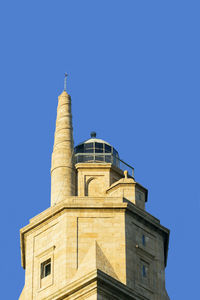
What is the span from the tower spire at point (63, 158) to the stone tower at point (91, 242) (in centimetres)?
7

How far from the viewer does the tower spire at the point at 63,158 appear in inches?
2283

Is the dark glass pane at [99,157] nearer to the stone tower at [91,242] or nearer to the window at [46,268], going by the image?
the stone tower at [91,242]

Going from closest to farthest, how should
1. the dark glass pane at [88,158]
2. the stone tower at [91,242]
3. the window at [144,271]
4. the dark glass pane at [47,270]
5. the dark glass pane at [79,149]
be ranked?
the stone tower at [91,242] < the window at [144,271] < the dark glass pane at [47,270] < the dark glass pane at [88,158] < the dark glass pane at [79,149]

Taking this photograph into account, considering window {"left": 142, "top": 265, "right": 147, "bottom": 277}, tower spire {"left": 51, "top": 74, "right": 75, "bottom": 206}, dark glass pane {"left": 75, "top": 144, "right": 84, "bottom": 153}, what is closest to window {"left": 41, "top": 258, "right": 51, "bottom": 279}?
tower spire {"left": 51, "top": 74, "right": 75, "bottom": 206}

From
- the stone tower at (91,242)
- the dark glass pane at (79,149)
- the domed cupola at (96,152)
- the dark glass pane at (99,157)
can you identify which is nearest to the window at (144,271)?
the stone tower at (91,242)

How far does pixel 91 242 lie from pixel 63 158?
7.56m

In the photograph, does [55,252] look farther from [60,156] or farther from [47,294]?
[60,156]

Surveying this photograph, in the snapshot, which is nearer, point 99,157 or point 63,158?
point 63,158

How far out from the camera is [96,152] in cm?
6475

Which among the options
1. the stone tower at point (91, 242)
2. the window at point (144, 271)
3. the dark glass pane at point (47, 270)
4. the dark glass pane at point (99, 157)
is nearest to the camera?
the stone tower at point (91, 242)

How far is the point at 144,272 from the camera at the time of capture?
A: 179 feet

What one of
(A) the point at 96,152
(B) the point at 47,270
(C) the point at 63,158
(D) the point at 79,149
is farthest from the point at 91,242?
(D) the point at 79,149

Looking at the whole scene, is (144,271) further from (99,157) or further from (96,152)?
(96,152)

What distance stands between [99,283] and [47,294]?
13.7ft
